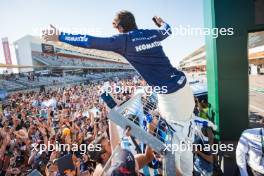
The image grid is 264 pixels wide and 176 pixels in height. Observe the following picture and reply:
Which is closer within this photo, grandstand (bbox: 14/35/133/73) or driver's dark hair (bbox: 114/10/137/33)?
driver's dark hair (bbox: 114/10/137/33)

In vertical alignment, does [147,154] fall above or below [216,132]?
above

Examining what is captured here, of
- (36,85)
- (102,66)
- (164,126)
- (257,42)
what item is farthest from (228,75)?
(102,66)

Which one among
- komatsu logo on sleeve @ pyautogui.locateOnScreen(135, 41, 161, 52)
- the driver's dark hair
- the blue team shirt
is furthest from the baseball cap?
the driver's dark hair

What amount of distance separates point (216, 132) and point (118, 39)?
3.60m

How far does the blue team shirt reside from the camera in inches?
86.0

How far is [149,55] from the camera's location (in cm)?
227

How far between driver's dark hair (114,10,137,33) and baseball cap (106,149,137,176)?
1.24 meters

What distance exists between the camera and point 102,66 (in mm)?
73938

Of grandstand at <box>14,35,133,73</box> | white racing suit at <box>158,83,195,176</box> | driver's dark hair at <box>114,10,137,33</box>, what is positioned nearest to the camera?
white racing suit at <box>158,83,195,176</box>

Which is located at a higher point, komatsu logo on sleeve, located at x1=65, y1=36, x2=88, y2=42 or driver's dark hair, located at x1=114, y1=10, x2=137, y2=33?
driver's dark hair, located at x1=114, y1=10, x2=137, y2=33

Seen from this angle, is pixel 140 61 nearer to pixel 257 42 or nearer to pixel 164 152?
pixel 164 152

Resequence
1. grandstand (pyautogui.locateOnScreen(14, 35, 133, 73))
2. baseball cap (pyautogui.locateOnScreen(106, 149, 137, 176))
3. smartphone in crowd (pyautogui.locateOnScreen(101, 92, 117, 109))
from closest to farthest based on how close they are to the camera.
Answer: baseball cap (pyautogui.locateOnScreen(106, 149, 137, 176)) → smartphone in crowd (pyautogui.locateOnScreen(101, 92, 117, 109)) → grandstand (pyautogui.locateOnScreen(14, 35, 133, 73))

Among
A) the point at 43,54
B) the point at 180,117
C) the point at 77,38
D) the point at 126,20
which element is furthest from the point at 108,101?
the point at 43,54

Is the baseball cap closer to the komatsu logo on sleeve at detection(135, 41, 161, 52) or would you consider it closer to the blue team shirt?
the blue team shirt
